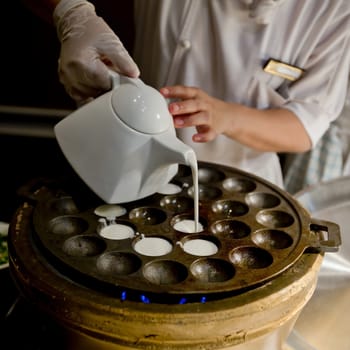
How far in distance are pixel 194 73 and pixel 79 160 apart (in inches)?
24.2

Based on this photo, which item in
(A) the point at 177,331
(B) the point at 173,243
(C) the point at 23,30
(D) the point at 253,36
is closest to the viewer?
(A) the point at 177,331

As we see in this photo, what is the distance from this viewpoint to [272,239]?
3.57ft

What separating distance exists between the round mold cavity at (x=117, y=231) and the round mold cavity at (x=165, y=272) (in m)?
0.11

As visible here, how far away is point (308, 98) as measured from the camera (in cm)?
160

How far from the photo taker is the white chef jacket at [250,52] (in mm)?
1499

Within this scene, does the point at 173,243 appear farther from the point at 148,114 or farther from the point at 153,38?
the point at 153,38

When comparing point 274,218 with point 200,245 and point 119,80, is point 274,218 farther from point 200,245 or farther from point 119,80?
point 119,80

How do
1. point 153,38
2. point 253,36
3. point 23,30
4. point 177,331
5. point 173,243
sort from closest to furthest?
point 177,331
point 173,243
point 253,36
point 153,38
point 23,30

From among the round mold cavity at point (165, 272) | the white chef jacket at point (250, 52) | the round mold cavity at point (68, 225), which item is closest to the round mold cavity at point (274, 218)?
the round mold cavity at point (165, 272)

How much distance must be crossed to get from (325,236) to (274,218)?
0.11 meters

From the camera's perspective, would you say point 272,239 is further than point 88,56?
No

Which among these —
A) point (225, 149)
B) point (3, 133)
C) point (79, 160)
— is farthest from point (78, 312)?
point (3, 133)

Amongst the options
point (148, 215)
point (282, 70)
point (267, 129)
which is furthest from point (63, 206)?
point (282, 70)

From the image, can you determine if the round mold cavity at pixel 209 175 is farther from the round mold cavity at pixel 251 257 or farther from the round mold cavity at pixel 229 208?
the round mold cavity at pixel 251 257
